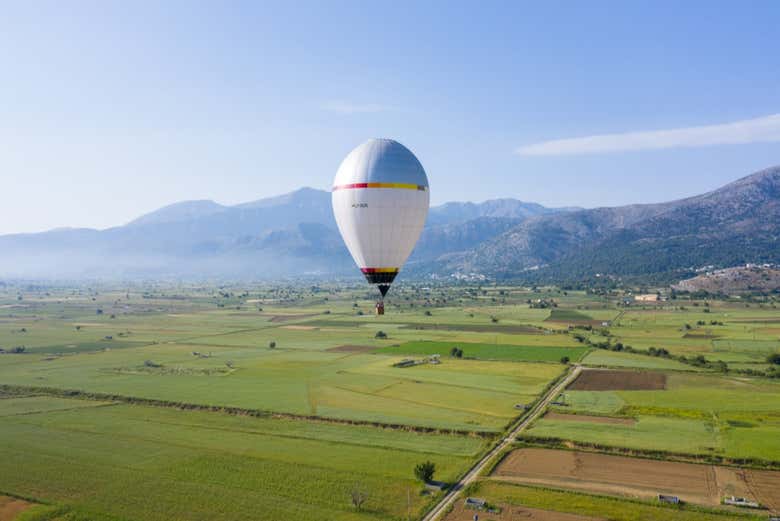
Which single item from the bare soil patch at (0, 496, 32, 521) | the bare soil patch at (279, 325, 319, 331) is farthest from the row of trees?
the bare soil patch at (279, 325, 319, 331)

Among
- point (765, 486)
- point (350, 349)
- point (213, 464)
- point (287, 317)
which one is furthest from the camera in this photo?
point (287, 317)

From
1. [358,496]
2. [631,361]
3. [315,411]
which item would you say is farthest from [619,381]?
[358,496]

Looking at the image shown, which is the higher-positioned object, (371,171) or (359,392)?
(371,171)

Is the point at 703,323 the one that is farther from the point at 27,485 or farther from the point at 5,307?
the point at 5,307

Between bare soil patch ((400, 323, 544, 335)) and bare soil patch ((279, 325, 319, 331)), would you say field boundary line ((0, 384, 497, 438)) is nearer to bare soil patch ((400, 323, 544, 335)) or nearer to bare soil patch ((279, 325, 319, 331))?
bare soil patch ((279, 325, 319, 331))

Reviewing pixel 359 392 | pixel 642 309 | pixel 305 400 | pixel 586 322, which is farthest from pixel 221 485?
pixel 642 309

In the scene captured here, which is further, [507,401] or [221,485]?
[507,401]

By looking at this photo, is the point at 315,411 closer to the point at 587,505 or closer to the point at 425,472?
the point at 425,472
